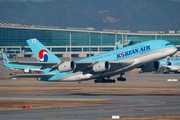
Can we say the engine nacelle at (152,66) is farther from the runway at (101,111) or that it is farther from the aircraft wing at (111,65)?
the runway at (101,111)

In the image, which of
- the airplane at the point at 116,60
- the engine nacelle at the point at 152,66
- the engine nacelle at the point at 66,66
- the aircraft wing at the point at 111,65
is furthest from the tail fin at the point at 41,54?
the engine nacelle at the point at 152,66

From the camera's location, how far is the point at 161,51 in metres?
54.0

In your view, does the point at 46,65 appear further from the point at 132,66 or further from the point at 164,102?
the point at 164,102

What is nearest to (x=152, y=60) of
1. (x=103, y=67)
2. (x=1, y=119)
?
(x=103, y=67)

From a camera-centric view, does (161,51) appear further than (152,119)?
Yes

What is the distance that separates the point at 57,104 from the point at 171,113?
15.1 m

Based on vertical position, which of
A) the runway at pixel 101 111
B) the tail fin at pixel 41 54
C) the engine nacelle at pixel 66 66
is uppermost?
the tail fin at pixel 41 54

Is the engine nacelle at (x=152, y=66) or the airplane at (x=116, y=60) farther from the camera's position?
the engine nacelle at (x=152, y=66)

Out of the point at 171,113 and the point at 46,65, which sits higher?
the point at 46,65

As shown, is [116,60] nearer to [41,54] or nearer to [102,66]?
[102,66]

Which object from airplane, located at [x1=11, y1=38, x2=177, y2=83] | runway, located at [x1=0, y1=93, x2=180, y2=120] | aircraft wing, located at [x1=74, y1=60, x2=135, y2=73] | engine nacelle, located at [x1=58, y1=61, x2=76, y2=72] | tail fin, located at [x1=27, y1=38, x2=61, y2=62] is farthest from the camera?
tail fin, located at [x1=27, y1=38, x2=61, y2=62]

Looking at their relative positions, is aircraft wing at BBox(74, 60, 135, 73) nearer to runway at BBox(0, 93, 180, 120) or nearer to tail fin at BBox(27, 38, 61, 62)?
tail fin at BBox(27, 38, 61, 62)

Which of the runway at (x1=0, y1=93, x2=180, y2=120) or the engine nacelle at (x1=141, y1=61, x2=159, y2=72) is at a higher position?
the engine nacelle at (x1=141, y1=61, x2=159, y2=72)

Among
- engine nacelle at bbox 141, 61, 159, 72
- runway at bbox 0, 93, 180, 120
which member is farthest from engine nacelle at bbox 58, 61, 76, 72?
engine nacelle at bbox 141, 61, 159, 72
